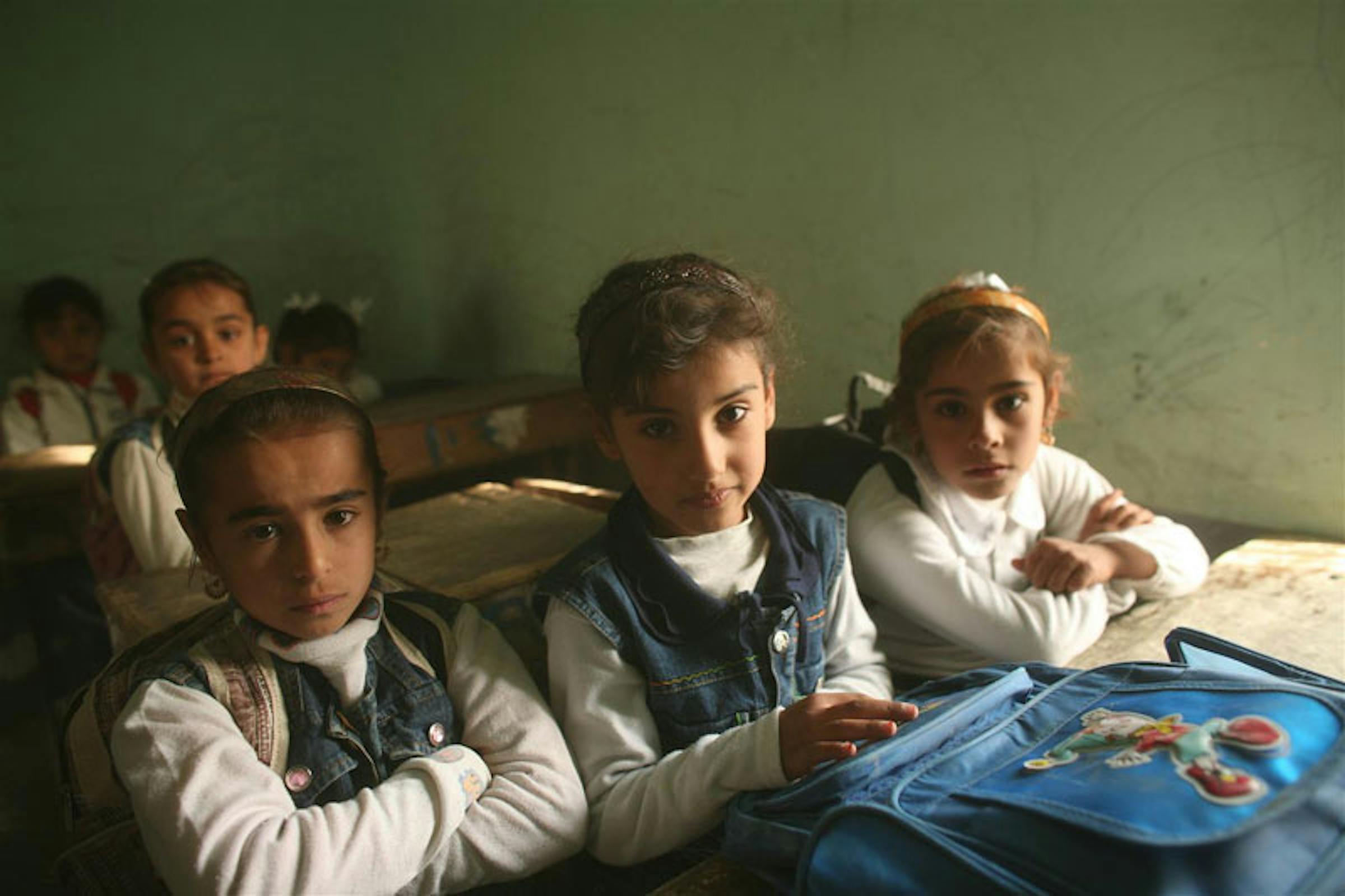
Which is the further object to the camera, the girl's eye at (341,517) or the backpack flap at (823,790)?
the girl's eye at (341,517)

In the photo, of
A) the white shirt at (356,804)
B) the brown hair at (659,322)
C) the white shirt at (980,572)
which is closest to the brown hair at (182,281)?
the brown hair at (659,322)

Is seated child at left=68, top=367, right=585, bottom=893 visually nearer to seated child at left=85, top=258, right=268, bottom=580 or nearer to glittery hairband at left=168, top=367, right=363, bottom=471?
glittery hairband at left=168, top=367, right=363, bottom=471

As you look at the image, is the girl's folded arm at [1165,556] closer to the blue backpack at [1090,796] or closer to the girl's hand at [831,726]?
the blue backpack at [1090,796]

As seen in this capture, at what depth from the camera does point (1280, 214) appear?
79.5 inches

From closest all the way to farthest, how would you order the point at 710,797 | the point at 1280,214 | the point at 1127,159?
the point at 710,797, the point at 1280,214, the point at 1127,159

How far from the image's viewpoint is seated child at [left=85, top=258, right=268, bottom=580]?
6.98ft

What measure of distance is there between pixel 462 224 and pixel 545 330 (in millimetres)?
747

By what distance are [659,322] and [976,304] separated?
27.4 inches

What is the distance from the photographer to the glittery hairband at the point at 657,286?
1.33 m

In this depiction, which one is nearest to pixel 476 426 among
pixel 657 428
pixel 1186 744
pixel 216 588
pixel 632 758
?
pixel 216 588

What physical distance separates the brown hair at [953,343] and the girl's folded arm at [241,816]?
1042 mm

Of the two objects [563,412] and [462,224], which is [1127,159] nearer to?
[563,412]

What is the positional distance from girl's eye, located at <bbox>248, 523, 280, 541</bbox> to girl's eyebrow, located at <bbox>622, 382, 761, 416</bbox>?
458 mm

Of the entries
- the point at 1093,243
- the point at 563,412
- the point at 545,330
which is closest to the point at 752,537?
the point at 1093,243
